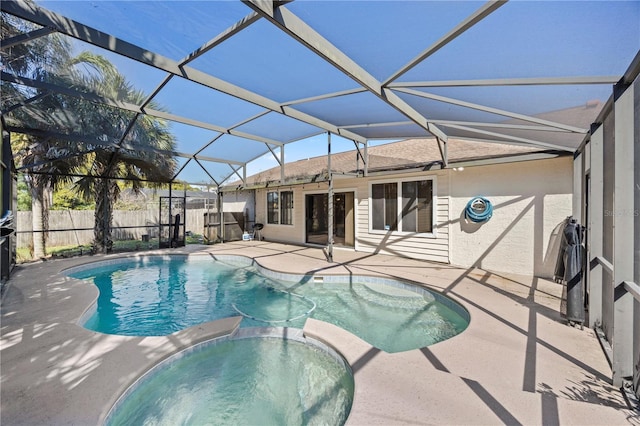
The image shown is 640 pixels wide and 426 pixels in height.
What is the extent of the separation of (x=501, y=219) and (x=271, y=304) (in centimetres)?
564

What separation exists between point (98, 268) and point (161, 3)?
8.09 metres

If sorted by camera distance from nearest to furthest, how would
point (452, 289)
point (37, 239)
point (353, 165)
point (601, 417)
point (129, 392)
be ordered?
point (601, 417)
point (129, 392)
point (452, 289)
point (37, 239)
point (353, 165)

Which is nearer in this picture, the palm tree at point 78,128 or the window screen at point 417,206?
the palm tree at point 78,128

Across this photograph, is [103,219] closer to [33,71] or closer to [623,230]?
[33,71]

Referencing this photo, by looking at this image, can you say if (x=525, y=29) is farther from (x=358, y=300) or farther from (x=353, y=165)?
(x=353, y=165)

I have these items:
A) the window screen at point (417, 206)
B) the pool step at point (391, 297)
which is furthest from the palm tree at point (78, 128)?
the window screen at point (417, 206)

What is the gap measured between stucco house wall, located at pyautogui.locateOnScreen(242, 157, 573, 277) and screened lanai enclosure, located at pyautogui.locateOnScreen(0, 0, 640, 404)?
513mm

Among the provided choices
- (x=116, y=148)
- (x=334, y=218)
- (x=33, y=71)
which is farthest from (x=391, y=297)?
(x=116, y=148)

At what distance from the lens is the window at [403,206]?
7.52m

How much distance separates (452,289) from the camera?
496cm

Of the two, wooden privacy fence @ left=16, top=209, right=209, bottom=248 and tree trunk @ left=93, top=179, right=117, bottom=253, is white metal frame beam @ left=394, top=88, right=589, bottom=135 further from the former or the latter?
tree trunk @ left=93, top=179, right=117, bottom=253

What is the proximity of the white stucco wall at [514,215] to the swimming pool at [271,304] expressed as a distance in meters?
2.59

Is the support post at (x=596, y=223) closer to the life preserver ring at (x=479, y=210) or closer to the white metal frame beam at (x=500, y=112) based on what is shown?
the white metal frame beam at (x=500, y=112)

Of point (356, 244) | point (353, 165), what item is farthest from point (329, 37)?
point (353, 165)
